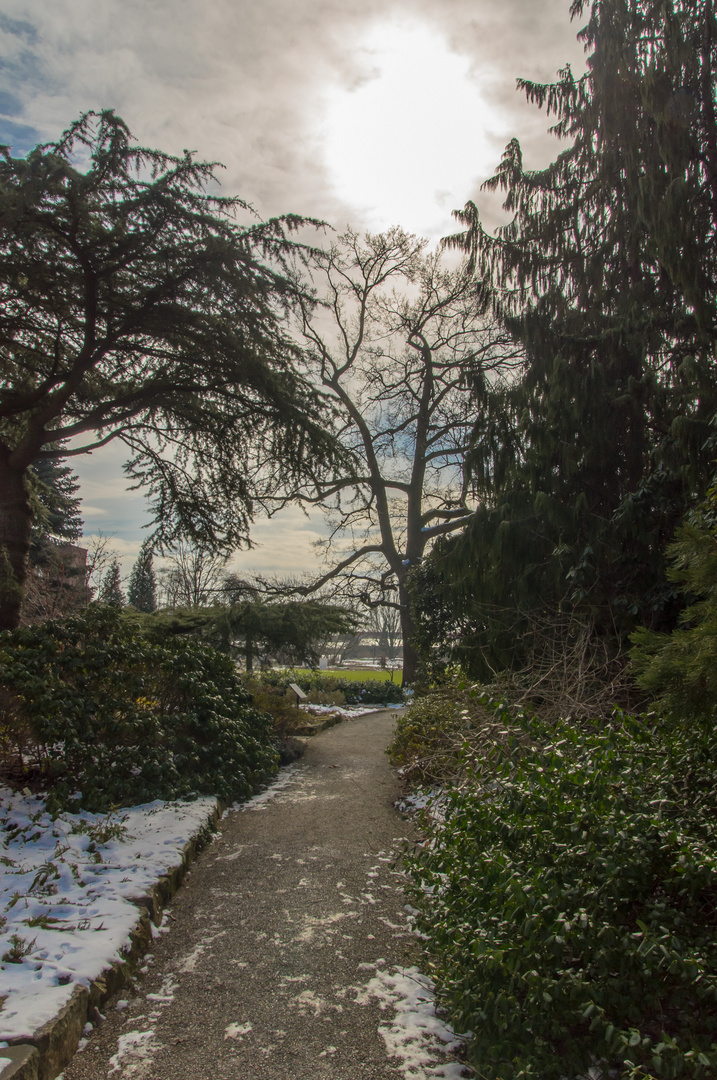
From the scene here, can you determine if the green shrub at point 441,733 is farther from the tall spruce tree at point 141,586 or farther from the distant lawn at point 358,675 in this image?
the tall spruce tree at point 141,586

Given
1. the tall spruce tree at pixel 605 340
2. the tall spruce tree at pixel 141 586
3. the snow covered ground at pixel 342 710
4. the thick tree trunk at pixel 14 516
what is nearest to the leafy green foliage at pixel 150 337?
the thick tree trunk at pixel 14 516

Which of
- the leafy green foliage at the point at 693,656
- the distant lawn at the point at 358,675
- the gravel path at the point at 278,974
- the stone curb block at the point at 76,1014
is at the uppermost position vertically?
the leafy green foliage at the point at 693,656

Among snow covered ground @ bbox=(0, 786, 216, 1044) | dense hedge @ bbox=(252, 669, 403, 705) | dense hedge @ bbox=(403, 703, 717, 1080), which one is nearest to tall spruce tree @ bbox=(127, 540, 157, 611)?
dense hedge @ bbox=(252, 669, 403, 705)

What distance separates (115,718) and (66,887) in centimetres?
183

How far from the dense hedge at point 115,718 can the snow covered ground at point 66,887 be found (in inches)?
11.3

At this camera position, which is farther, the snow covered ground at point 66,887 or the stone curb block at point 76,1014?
the snow covered ground at point 66,887

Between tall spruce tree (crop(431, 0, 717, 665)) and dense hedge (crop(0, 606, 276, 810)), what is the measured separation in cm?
287

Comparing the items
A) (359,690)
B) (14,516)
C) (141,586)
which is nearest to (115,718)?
(14,516)

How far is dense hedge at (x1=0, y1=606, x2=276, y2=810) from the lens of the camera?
190 inches

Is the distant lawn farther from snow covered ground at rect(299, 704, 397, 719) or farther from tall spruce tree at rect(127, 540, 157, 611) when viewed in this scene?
tall spruce tree at rect(127, 540, 157, 611)

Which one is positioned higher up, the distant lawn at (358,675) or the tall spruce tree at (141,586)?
the tall spruce tree at (141,586)

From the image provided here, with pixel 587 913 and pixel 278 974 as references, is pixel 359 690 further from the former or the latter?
pixel 587 913

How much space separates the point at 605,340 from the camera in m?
5.75

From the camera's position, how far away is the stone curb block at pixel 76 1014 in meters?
2.12
